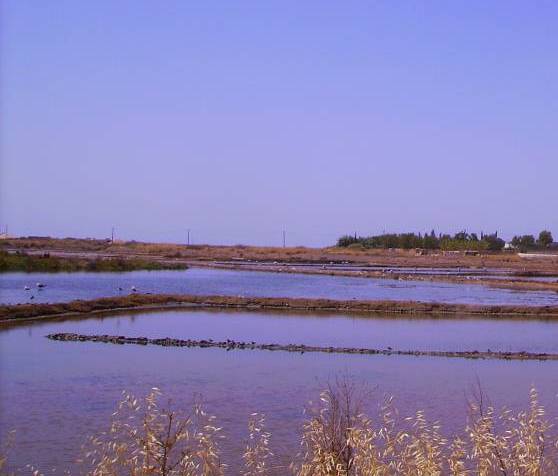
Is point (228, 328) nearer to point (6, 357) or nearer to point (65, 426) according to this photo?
point (6, 357)

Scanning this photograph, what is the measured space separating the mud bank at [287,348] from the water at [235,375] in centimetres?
55

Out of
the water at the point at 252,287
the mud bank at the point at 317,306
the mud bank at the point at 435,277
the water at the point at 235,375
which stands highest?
the mud bank at the point at 435,277

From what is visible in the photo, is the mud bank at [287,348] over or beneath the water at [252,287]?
beneath

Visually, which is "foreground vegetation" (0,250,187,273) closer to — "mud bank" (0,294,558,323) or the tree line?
"mud bank" (0,294,558,323)

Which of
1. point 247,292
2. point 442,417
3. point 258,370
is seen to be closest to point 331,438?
point 442,417

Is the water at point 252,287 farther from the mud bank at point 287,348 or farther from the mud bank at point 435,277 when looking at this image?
the mud bank at point 287,348

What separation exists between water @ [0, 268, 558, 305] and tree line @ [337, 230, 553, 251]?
52068mm

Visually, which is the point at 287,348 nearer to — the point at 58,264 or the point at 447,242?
the point at 58,264

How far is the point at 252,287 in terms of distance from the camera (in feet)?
121

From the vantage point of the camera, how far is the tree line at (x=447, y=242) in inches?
3760

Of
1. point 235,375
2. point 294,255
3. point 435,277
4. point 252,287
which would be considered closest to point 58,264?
point 252,287

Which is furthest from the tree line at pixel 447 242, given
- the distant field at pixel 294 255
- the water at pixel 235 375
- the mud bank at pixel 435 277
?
the water at pixel 235 375

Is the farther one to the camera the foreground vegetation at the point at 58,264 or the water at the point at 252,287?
the foreground vegetation at the point at 58,264

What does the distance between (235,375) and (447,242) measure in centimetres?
8615
